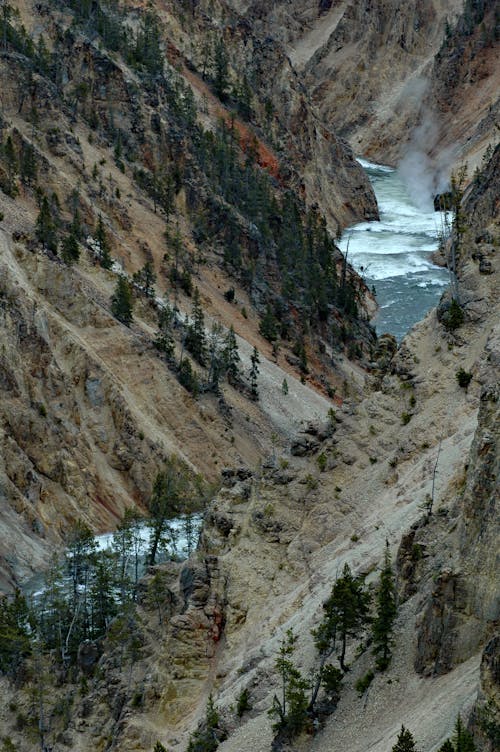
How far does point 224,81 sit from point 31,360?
64251 mm

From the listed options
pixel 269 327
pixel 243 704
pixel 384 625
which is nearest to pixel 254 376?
A: pixel 269 327

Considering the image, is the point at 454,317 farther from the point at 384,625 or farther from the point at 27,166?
the point at 27,166

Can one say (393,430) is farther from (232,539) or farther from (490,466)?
(490,466)

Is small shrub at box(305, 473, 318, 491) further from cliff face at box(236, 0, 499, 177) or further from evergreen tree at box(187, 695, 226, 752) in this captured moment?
cliff face at box(236, 0, 499, 177)

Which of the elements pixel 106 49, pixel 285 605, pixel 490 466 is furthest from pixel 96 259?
pixel 490 466

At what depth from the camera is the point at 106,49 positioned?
103 meters

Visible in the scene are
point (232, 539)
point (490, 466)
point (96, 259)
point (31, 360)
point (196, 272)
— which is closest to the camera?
point (490, 466)

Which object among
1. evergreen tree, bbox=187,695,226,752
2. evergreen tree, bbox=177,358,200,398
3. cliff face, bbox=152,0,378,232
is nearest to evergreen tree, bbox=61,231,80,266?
evergreen tree, bbox=177,358,200,398

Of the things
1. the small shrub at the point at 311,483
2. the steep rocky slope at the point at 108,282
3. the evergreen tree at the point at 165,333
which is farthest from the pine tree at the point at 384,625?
the evergreen tree at the point at 165,333

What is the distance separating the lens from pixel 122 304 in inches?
2894

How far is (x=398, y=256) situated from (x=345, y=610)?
93.9 metres

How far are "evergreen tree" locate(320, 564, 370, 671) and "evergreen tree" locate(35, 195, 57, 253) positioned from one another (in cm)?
4796

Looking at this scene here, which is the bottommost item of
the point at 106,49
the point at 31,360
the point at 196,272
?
the point at 31,360

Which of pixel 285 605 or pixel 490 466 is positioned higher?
pixel 490 466
